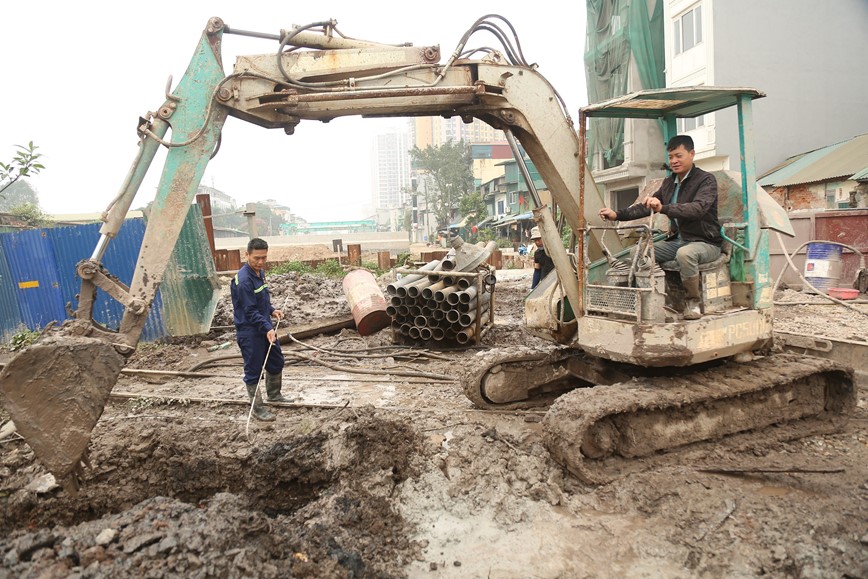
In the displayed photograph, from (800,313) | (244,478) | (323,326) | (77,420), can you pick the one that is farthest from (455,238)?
(800,313)

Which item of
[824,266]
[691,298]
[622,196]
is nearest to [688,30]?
[622,196]

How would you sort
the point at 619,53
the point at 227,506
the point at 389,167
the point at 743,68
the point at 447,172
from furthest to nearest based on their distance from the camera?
1. the point at 389,167
2. the point at 447,172
3. the point at 619,53
4. the point at 743,68
5. the point at 227,506

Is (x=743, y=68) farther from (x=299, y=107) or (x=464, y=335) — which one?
(x=299, y=107)

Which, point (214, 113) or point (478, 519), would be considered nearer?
point (478, 519)

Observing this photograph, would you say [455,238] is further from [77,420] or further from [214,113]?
[77,420]

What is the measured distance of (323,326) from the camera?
33.2ft

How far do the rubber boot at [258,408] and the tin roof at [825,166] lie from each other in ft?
54.1

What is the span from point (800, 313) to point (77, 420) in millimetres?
11444

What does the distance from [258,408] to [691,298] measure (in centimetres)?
415

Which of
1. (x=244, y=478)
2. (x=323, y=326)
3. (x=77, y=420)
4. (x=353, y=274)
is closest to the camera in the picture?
(x=77, y=420)

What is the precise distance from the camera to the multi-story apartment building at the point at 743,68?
20.4 m

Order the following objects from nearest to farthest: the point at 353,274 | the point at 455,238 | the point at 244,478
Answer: the point at 244,478
the point at 455,238
the point at 353,274

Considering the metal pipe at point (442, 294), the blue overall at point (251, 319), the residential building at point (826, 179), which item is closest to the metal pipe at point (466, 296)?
the metal pipe at point (442, 294)

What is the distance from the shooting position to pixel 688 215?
14.0ft
